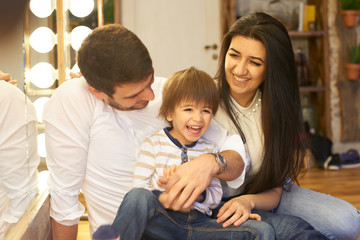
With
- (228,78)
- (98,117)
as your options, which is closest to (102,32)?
(98,117)

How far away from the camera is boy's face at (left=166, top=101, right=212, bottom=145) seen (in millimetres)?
1364

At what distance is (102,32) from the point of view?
124cm

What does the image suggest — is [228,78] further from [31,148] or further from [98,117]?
[31,148]

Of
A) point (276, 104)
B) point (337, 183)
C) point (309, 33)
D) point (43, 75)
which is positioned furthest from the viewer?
point (309, 33)

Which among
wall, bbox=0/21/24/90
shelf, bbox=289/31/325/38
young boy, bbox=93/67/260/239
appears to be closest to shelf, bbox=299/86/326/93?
shelf, bbox=289/31/325/38

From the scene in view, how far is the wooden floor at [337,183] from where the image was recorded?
10.0ft

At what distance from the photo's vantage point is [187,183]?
1219mm

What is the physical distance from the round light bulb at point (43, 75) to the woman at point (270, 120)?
2.42 ft

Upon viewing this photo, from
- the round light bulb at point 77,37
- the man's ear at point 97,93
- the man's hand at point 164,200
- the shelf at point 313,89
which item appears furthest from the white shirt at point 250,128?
the shelf at point 313,89

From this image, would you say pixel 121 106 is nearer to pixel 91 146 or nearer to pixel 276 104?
pixel 91 146

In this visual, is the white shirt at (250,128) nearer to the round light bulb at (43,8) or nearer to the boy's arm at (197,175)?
the boy's arm at (197,175)

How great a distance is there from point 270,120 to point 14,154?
35.8 inches

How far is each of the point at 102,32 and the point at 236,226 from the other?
695 millimetres

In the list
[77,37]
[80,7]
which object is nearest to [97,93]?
[77,37]
